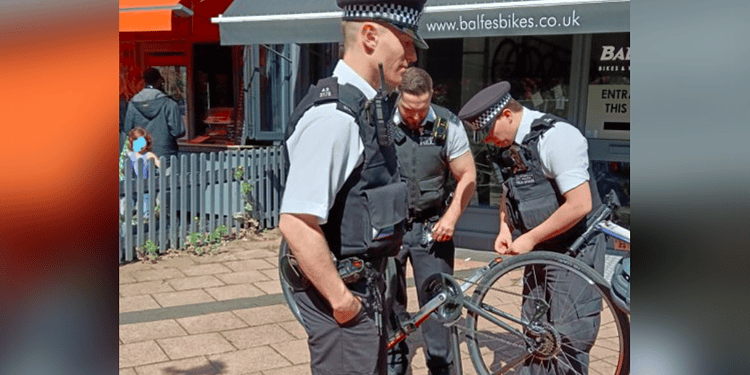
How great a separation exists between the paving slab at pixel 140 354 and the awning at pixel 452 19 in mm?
3274

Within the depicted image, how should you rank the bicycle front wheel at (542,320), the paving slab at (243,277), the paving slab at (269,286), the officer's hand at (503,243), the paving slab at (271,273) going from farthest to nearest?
the paving slab at (271,273), the paving slab at (243,277), the paving slab at (269,286), the officer's hand at (503,243), the bicycle front wheel at (542,320)

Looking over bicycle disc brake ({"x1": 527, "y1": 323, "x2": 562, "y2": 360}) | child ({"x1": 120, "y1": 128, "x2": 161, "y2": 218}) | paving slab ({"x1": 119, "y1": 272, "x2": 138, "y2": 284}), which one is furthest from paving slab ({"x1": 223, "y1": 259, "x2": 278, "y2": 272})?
bicycle disc brake ({"x1": 527, "y1": 323, "x2": 562, "y2": 360})

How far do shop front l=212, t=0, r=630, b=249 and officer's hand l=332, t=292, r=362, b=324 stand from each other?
12.6 feet

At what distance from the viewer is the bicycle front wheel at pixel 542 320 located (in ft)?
10.3

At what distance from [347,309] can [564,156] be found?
146cm

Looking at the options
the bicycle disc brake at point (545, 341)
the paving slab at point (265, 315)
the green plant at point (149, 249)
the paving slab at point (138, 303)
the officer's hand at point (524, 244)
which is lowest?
the paving slab at point (265, 315)

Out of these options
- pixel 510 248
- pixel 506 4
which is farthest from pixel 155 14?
pixel 510 248

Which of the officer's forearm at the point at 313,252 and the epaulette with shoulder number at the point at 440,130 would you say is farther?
the epaulette with shoulder number at the point at 440,130

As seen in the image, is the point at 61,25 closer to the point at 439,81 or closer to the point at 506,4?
the point at 506,4

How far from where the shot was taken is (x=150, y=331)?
4.56 meters

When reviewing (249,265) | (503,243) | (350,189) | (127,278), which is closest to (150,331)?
(127,278)

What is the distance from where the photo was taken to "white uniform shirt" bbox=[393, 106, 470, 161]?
3.95m

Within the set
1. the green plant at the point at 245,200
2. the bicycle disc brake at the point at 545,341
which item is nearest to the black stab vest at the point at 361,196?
the bicycle disc brake at the point at 545,341

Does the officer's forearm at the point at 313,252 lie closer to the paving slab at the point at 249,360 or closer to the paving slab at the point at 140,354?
the paving slab at the point at 249,360
